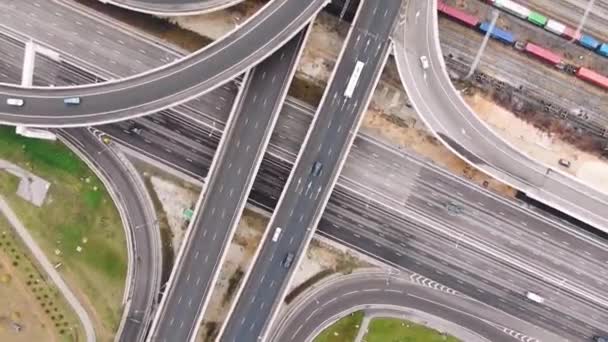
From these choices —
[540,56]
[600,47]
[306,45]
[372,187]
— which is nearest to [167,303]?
[372,187]

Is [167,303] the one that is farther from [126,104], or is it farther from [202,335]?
[126,104]

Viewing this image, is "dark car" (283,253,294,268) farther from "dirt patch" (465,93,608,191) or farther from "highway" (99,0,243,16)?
"highway" (99,0,243,16)

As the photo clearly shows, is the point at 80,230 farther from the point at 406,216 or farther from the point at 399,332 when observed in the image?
the point at 399,332

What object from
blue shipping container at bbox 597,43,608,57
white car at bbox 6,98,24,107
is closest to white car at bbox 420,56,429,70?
blue shipping container at bbox 597,43,608,57

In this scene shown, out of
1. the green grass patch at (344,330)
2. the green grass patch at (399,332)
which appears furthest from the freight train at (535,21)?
the green grass patch at (344,330)

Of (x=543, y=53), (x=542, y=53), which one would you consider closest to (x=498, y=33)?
(x=542, y=53)

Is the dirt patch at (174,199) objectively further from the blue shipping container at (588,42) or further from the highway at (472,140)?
the blue shipping container at (588,42)
